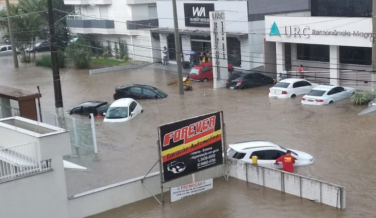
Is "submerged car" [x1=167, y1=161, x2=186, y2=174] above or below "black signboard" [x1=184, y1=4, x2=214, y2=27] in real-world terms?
below

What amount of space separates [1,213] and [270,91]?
65.8 ft

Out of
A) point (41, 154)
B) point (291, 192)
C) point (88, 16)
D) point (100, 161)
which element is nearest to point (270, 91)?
point (100, 161)

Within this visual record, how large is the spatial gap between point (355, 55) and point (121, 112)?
1468 centimetres

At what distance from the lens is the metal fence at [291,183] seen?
54.6 feet

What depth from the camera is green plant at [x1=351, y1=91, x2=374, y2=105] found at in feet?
98.1

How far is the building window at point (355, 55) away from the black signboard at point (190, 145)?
19.1 m

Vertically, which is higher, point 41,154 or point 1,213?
point 41,154

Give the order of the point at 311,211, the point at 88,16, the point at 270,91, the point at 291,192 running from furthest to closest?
1. the point at 88,16
2. the point at 270,91
3. the point at 291,192
4. the point at 311,211

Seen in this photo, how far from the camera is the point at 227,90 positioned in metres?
35.9

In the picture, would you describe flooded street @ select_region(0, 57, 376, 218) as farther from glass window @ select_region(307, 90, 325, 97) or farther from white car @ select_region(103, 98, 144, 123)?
glass window @ select_region(307, 90, 325, 97)

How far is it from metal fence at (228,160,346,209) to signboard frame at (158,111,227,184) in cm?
71

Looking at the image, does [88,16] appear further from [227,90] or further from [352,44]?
[352,44]

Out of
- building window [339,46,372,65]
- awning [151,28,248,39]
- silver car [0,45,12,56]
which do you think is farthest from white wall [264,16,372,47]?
silver car [0,45,12,56]

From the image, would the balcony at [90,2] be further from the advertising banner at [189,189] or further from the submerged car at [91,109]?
the advertising banner at [189,189]
